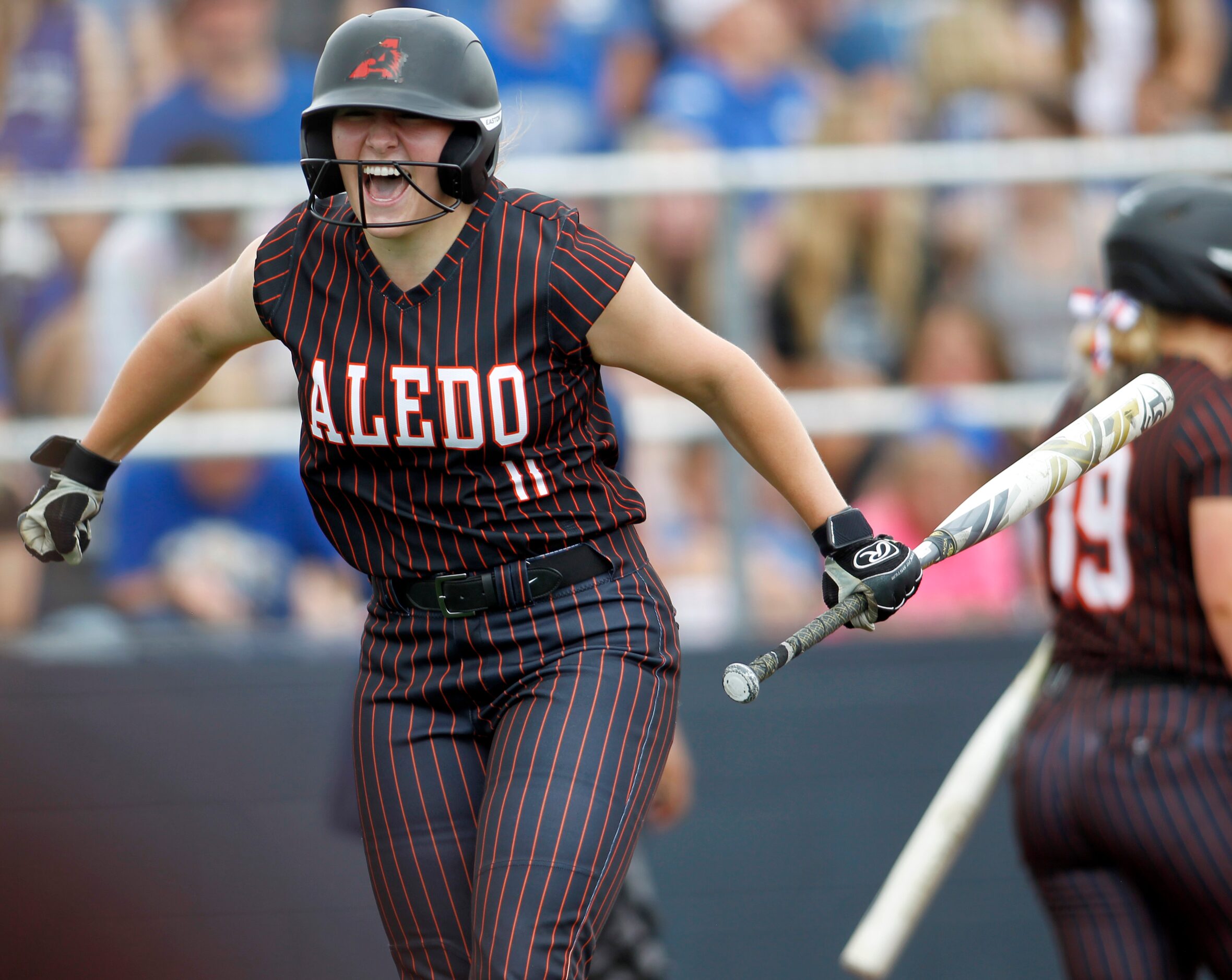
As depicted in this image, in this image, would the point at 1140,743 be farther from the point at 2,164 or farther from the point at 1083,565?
the point at 2,164

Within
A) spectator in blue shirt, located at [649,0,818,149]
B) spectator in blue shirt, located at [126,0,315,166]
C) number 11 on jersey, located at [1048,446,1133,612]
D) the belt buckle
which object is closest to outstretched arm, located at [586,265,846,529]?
the belt buckle

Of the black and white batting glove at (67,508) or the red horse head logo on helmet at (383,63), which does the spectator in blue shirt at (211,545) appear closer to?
the black and white batting glove at (67,508)

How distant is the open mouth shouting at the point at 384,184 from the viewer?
243cm

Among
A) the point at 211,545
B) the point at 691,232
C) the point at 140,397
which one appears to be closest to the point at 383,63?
the point at 140,397

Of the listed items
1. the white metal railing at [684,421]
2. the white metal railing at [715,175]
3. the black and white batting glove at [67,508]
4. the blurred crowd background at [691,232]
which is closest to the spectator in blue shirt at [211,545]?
the blurred crowd background at [691,232]

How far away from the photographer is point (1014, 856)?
5.02m

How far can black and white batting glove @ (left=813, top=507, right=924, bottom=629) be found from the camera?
2488 millimetres

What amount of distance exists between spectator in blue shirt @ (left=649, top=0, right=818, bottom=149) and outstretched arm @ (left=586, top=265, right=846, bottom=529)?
11.8ft

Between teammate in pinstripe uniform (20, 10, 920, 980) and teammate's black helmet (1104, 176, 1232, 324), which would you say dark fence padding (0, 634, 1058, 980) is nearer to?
teammate's black helmet (1104, 176, 1232, 324)

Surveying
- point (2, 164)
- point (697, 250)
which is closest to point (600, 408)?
point (697, 250)

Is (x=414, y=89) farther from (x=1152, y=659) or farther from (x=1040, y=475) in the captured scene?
(x=1152, y=659)

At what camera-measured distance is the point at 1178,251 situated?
3262 mm

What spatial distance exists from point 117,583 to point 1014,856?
294 centimetres

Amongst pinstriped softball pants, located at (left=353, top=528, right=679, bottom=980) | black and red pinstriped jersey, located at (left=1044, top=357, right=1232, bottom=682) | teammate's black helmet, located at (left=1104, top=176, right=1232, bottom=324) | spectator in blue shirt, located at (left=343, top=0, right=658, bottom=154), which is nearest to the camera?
pinstriped softball pants, located at (left=353, top=528, right=679, bottom=980)
